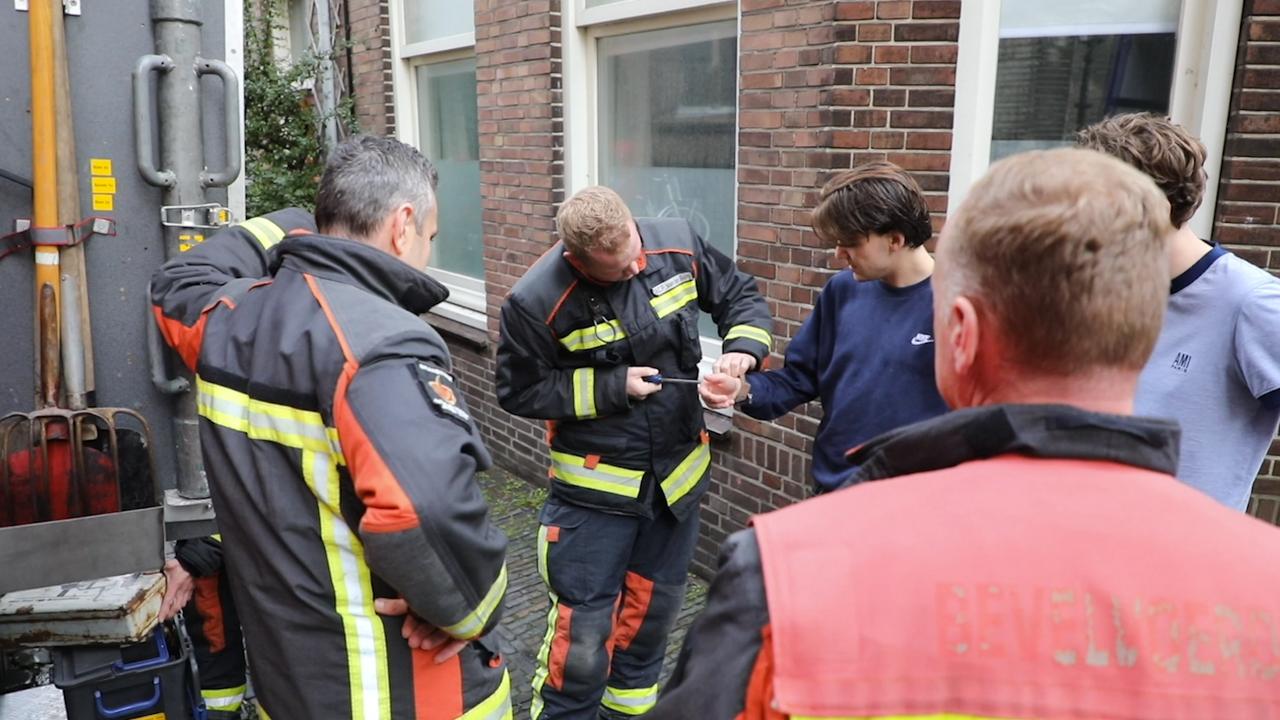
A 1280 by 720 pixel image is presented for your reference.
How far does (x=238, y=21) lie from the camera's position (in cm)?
308

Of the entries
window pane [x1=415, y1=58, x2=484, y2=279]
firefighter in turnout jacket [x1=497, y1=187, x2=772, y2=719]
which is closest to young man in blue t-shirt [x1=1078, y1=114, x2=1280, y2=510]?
firefighter in turnout jacket [x1=497, y1=187, x2=772, y2=719]

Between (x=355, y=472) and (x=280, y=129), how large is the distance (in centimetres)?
702

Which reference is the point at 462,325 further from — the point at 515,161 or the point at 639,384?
the point at 639,384

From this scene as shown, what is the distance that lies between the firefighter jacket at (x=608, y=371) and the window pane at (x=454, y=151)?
3734 millimetres

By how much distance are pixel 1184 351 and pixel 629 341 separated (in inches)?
63.4

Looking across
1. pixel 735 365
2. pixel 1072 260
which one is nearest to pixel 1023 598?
pixel 1072 260

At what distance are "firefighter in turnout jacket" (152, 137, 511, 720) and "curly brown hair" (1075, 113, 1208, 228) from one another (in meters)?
1.57

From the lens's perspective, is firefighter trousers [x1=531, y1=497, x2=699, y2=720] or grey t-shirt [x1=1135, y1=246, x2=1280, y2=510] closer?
grey t-shirt [x1=1135, y1=246, x2=1280, y2=510]

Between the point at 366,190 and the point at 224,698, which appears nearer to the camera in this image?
the point at 366,190

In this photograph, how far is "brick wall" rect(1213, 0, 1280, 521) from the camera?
2.96 meters

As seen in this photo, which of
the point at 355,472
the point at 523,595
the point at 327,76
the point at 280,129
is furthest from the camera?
the point at 280,129

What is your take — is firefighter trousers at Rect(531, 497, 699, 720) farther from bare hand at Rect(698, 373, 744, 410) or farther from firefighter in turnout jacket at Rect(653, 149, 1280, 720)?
firefighter in turnout jacket at Rect(653, 149, 1280, 720)

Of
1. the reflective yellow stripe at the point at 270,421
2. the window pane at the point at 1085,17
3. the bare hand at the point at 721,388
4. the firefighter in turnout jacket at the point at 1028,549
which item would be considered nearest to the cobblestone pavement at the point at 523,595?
the bare hand at the point at 721,388

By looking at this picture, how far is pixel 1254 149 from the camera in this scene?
3025 mm
